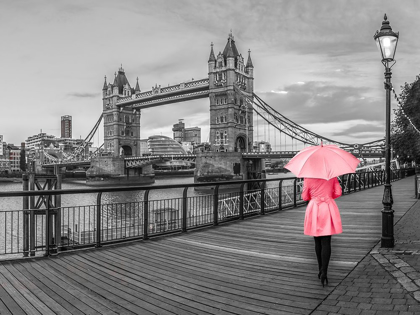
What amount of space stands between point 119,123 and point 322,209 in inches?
3482

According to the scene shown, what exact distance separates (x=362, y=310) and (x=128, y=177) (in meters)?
73.5

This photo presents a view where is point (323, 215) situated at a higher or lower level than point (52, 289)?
higher

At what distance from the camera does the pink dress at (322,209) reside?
432 centimetres

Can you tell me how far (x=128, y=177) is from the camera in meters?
74.9

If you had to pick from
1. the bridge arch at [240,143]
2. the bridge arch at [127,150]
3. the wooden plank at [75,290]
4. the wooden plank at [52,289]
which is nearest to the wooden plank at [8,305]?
the wooden plank at [52,289]

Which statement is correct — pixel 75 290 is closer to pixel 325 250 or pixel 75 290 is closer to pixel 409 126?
pixel 325 250

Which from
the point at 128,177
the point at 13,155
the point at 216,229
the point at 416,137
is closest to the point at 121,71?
the point at 128,177

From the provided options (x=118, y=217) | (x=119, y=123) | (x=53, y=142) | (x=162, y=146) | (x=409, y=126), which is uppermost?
(x=53, y=142)

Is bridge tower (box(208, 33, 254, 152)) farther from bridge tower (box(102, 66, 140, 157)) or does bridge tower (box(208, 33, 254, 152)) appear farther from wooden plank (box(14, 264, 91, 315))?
wooden plank (box(14, 264, 91, 315))

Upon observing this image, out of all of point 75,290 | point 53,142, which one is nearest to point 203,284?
point 75,290

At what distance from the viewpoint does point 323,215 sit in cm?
435

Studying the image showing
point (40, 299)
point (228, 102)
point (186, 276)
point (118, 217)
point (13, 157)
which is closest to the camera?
point (40, 299)

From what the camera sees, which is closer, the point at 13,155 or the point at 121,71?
the point at 121,71

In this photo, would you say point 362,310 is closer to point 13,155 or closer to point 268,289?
point 268,289
